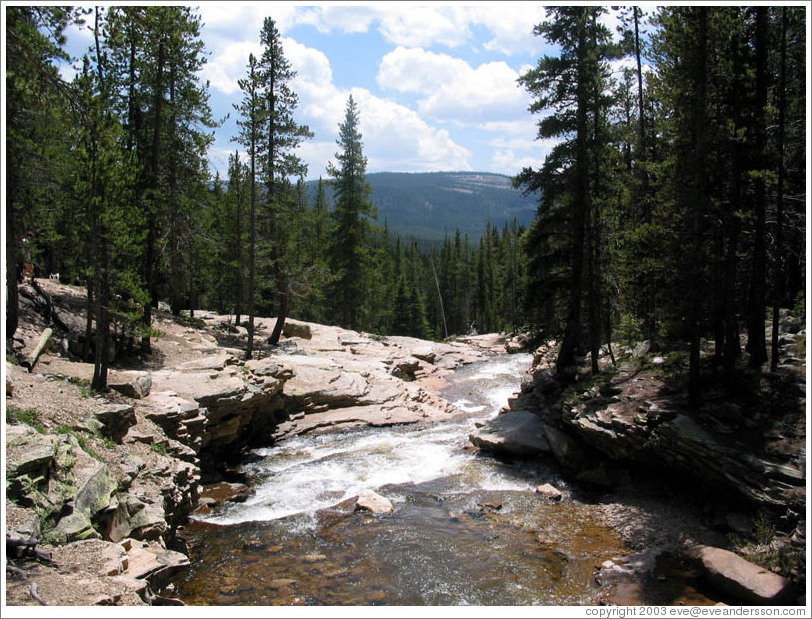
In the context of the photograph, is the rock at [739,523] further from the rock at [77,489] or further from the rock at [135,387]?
the rock at [135,387]

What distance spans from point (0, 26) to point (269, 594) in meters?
9.00

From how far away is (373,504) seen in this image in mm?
12148

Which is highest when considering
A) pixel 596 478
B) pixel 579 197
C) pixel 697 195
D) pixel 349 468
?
pixel 579 197

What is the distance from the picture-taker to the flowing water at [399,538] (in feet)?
28.7

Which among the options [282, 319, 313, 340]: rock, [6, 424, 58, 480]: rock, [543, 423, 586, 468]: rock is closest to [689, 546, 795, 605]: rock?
[543, 423, 586, 468]: rock

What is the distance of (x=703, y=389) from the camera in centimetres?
1241

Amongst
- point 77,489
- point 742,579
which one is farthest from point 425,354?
point 77,489

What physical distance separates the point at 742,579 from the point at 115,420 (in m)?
12.4

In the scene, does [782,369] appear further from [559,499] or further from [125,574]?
[125,574]

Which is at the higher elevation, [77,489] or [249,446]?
[77,489]

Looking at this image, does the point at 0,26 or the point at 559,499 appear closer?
the point at 0,26

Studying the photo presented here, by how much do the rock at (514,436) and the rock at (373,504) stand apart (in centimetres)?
446

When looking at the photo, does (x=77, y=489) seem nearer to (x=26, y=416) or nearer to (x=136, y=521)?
(x=136, y=521)

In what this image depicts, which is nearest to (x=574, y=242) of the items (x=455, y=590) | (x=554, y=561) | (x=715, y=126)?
(x=715, y=126)
